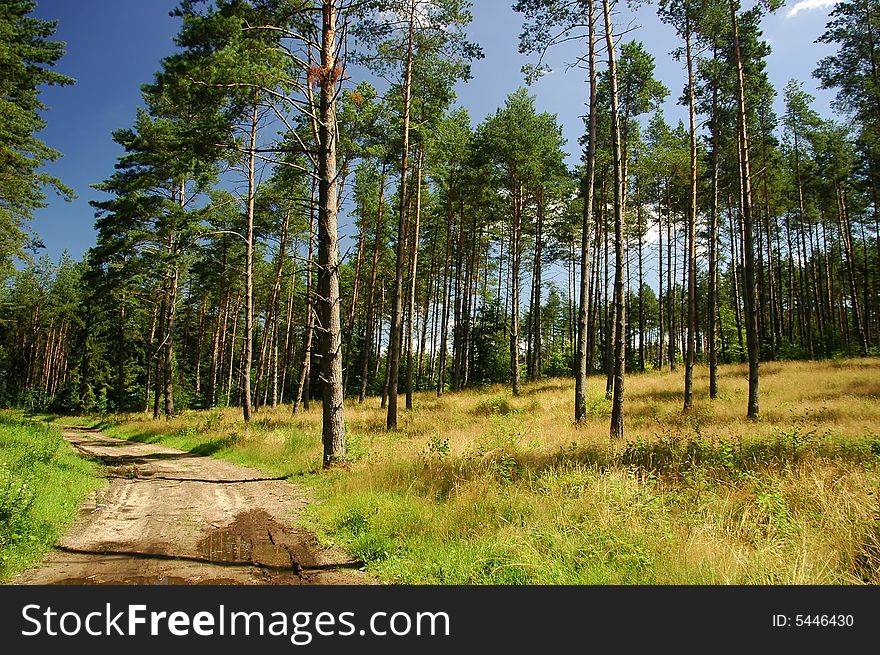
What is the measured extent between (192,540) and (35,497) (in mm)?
2391

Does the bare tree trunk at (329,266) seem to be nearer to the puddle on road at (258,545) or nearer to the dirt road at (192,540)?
the dirt road at (192,540)

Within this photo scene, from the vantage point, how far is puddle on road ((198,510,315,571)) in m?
4.56

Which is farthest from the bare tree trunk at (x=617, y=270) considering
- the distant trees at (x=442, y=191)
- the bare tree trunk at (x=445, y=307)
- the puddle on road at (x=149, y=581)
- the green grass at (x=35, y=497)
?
the bare tree trunk at (x=445, y=307)

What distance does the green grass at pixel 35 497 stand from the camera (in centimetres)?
446

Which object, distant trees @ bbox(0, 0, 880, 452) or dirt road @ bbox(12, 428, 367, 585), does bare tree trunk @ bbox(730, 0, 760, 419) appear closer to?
distant trees @ bbox(0, 0, 880, 452)

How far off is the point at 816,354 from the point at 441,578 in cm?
3333

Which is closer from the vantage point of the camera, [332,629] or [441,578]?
[332,629]

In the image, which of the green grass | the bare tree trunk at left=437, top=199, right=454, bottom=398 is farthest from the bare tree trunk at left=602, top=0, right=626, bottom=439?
the bare tree trunk at left=437, top=199, right=454, bottom=398

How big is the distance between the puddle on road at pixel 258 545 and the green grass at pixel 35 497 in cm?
164

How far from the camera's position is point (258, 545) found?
16.6 ft

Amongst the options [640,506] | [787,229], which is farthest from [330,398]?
[787,229]

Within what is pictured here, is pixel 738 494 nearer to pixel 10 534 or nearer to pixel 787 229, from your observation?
pixel 10 534

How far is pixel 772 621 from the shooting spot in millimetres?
3133

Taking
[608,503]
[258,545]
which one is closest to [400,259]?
[258,545]
